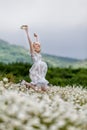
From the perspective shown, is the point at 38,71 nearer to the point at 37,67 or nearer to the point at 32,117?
the point at 37,67

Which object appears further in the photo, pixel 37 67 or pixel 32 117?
pixel 37 67

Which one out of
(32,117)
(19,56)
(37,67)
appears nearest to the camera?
(32,117)

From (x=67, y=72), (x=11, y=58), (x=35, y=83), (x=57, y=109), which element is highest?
(x=57, y=109)

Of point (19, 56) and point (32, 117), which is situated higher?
point (32, 117)

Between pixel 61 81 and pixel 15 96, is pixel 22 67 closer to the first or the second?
pixel 61 81

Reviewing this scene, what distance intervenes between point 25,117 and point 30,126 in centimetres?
14

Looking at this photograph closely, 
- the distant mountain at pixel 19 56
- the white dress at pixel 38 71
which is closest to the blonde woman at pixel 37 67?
the white dress at pixel 38 71

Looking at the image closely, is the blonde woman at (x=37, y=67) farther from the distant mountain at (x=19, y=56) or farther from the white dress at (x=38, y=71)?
the distant mountain at (x=19, y=56)

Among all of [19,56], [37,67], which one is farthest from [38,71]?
[19,56]

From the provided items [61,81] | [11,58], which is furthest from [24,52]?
[61,81]

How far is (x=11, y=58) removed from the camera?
5997 cm

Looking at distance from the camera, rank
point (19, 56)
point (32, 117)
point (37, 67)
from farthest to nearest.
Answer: point (19, 56)
point (37, 67)
point (32, 117)

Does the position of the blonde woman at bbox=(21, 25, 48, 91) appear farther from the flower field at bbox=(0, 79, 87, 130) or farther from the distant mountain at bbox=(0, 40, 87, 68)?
the distant mountain at bbox=(0, 40, 87, 68)

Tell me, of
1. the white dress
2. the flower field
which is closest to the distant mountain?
the white dress
